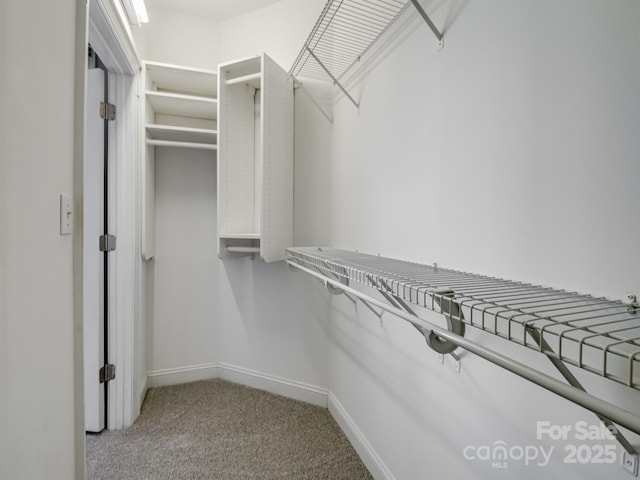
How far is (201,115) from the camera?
239cm

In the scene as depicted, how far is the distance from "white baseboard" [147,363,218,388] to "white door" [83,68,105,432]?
0.50 meters

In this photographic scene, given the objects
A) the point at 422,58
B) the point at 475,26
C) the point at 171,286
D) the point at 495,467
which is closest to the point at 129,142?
the point at 171,286

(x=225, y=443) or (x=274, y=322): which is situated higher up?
(x=274, y=322)

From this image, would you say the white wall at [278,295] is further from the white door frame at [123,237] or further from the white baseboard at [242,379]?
the white door frame at [123,237]

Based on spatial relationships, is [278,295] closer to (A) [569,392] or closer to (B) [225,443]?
(B) [225,443]

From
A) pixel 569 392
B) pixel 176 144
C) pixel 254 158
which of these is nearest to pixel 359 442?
pixel 569 392

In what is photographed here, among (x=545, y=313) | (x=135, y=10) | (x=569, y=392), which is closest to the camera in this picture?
(x=569, y=392)

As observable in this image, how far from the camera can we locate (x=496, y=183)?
90cm

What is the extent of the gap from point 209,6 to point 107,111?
1.07 meters

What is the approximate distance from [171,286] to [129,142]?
3.45 ft

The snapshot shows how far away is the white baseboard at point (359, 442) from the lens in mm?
1507
